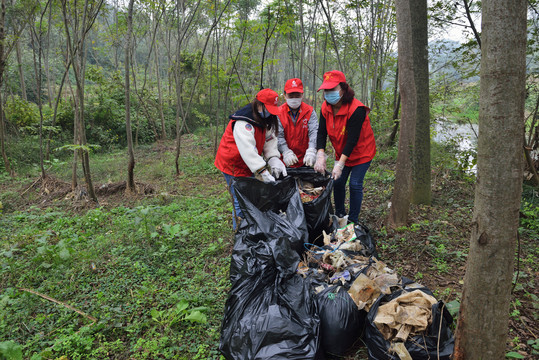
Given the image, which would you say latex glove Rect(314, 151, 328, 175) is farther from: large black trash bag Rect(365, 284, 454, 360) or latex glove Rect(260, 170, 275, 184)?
large black trash bag Rect(365, 284, 454, 360)

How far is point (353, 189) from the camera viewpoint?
9.75 ft

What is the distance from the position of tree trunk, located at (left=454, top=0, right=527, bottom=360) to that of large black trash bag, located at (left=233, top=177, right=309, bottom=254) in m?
1.15

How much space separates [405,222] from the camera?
123 inches

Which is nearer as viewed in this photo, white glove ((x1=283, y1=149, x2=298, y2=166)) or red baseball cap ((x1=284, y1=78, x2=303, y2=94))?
red baseball cap ((x1=284, y1=78, x2=303, y2=94))

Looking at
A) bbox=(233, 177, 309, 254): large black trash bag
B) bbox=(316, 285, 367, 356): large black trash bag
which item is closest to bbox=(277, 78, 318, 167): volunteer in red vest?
bbox=(233, 177, 309, 254): large black trash bag

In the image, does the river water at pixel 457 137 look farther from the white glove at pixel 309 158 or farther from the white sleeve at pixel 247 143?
the white sleeve at pixel 247 143

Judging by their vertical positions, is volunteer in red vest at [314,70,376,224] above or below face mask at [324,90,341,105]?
below

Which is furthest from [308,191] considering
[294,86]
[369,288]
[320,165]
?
[369,288]

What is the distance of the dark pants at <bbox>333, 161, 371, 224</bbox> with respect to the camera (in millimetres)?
2928

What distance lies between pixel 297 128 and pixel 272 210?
1.02 m

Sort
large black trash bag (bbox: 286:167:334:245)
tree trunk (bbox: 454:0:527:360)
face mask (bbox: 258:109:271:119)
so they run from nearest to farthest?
tree trunk (bbox: 454:0:527:360), large black trash bag (bbox: 286:167:334:245), face mask (bbox: 258:109:271:119)

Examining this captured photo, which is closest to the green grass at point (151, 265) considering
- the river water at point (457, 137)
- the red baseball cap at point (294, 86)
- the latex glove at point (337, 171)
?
the river water at point (457, 137)

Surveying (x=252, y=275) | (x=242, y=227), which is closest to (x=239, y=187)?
(x=242, y=227)

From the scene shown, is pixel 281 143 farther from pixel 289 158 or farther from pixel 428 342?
pixel 428 342
